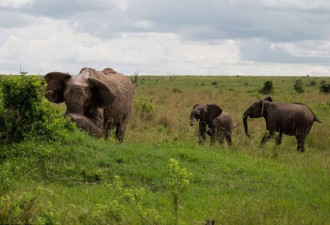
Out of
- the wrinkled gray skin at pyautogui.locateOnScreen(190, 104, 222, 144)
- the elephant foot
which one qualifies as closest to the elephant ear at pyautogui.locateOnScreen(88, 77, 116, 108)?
the elephant foot

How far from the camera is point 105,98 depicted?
34.8 ft

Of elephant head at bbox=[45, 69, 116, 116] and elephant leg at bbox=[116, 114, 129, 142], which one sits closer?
elephant head at bbox=[45, 69, 116, 116]

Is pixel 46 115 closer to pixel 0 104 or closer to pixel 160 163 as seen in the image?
pixel 0 104

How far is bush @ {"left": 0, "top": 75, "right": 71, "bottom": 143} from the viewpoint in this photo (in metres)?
8.74

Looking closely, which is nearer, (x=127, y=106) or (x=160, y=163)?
(x=160, y=163)

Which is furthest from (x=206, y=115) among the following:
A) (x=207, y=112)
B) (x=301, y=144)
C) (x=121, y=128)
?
(x=301, y=144)

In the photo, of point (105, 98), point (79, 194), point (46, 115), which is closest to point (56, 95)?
point (105, 98)

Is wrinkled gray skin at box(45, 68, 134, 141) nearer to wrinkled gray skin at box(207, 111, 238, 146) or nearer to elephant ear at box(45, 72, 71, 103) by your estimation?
elephant ear at box(45, 72, 71, 103)

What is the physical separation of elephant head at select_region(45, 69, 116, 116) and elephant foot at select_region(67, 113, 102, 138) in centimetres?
12

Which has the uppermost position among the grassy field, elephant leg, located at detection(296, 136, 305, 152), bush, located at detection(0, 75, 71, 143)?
bush, located at detection(0, 75, 71, 143)

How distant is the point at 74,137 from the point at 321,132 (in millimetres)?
9636

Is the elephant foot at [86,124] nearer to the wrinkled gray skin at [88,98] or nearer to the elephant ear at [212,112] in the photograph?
the wrinkled gray skin at [88,98]

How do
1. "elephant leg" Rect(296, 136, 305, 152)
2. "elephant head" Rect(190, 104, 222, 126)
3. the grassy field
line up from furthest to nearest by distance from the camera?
"elephant leg" Rect(296, 136, 305, 152) → "elephant head" Rect(190, 104, 222, 126) → the grassy field

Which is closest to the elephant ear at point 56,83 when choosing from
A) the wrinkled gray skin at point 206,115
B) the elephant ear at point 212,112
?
the wrinkled gray skin at point 206,115
